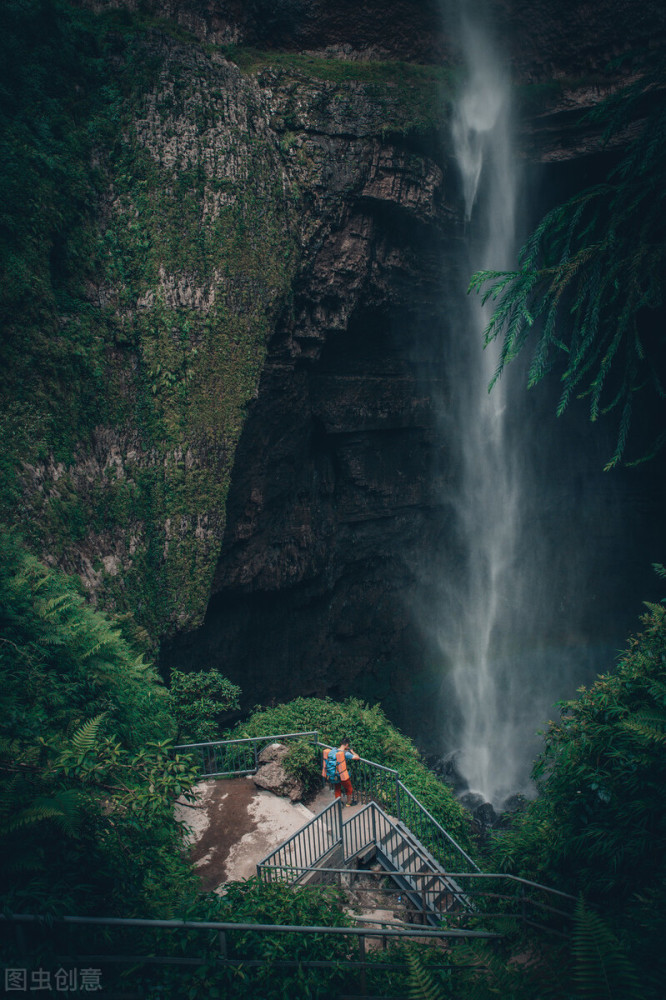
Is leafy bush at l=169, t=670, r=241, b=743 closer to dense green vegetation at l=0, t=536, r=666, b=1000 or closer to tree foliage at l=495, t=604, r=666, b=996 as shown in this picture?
dense green vegetation at l=0, t=536, r=666, b=1000

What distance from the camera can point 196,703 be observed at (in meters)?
10.1

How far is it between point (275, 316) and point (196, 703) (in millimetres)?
8514

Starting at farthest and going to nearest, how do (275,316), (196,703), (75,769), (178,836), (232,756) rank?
1. (275,316)
2. (196,703)
3. (232,756)
4. (178,836)
5. (75,769)

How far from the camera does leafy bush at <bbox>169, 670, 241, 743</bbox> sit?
9.88 metres

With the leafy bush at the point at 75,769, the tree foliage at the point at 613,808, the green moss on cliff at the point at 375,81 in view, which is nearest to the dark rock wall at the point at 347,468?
the green moss on cliff at the point at 375,81

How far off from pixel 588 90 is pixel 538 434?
9912 mm

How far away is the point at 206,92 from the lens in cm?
1152

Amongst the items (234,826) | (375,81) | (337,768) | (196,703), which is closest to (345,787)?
(337,768)

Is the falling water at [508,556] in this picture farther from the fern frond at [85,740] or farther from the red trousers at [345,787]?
the fern frond at [85,740]

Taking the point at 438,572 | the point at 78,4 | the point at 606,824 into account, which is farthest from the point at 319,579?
the point at 78,4

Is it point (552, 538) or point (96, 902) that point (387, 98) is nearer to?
point (552, 538)

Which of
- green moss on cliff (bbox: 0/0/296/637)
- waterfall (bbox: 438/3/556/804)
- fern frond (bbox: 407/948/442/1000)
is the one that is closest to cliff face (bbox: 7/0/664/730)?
green moss on cliff (bbox: 0/0/296/637)

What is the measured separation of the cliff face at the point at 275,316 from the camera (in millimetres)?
11000

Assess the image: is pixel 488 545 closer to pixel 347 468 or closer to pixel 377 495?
pixel 377 495
